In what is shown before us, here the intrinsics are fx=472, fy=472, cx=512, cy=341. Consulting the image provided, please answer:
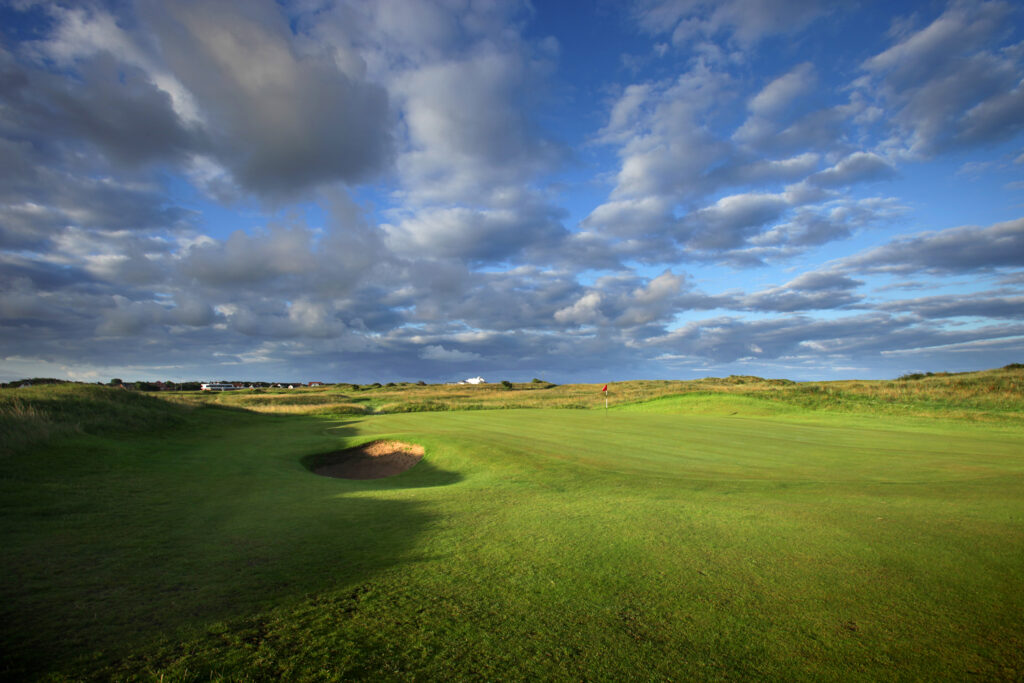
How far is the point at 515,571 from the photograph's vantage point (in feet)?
16.7

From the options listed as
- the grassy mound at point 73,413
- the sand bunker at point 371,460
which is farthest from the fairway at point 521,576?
the sand bunker at point 371,460

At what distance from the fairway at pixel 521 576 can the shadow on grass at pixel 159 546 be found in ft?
0.12

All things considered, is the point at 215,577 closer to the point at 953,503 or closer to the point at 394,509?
the point at 394,509

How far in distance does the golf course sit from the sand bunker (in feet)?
10.1

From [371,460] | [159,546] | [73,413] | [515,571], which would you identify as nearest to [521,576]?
[515,571]

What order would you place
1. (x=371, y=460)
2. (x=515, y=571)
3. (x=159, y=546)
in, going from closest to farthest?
(x=515, y=571), (x=159, y=546), (x=371, y=460)

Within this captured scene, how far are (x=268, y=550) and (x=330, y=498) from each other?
336 cm

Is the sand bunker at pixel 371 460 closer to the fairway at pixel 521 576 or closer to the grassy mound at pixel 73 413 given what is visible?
the fairway at pixel 521 576

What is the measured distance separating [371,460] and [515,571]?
1277cm

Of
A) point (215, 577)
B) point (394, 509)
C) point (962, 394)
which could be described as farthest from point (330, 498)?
point (962, 394)

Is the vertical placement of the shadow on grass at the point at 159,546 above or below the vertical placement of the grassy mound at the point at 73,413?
below

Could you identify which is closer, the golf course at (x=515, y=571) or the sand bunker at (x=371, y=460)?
the golf course at (x=515, y=571)

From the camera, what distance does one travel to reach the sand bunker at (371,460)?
15.4 metres

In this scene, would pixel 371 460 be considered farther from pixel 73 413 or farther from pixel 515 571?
pixel 515 571
